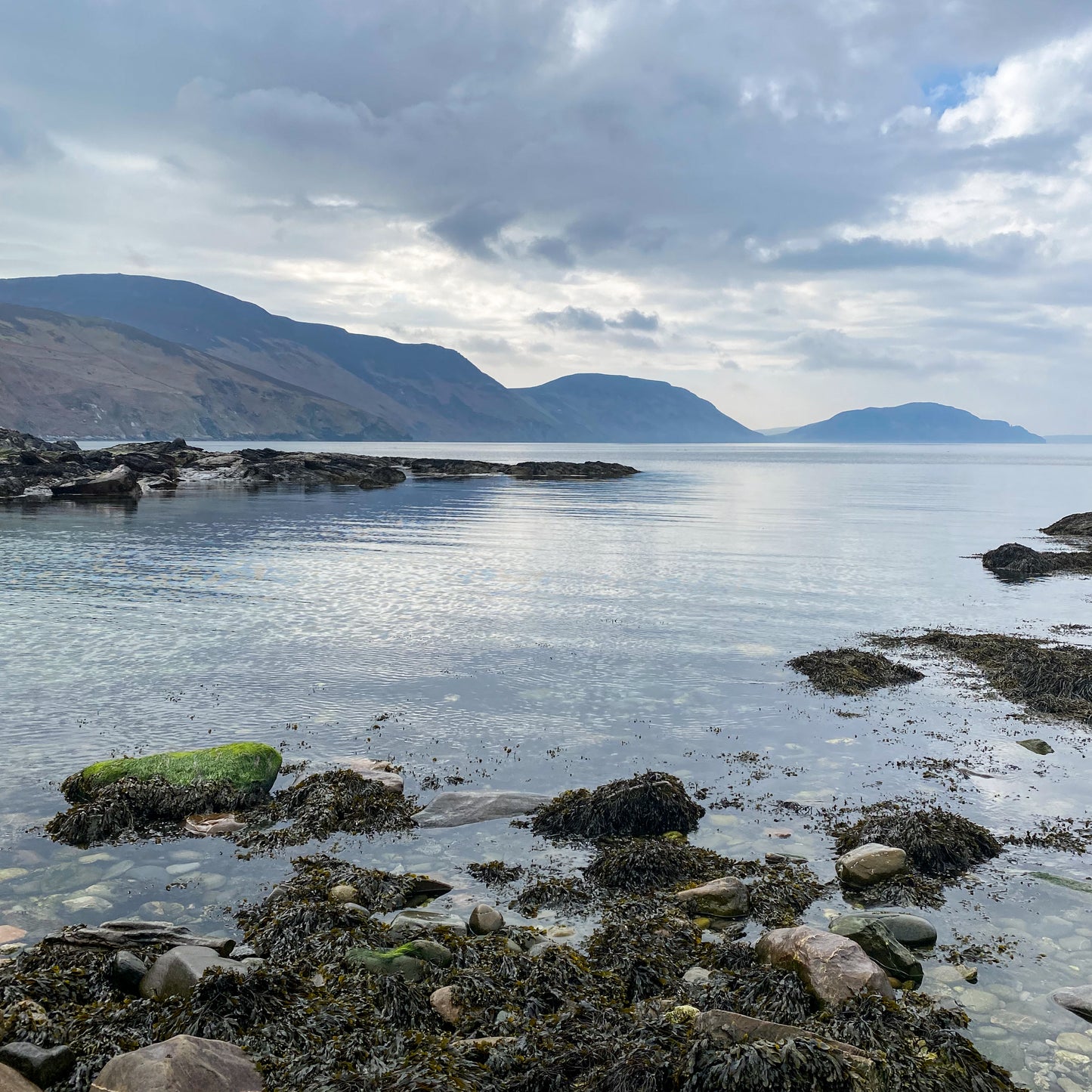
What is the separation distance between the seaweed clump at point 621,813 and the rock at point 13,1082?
6019mm

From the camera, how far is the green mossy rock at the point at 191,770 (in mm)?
11117

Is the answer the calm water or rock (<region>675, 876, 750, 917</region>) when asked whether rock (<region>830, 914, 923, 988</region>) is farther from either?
rock (<region>675, 876, 750, 917</region>)

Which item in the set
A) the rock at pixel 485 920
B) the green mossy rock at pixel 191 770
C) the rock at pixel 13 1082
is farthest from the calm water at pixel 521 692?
the rock at pixel 13 1082

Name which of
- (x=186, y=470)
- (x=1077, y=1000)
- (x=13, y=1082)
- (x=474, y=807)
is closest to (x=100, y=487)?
(x=186, y=470)

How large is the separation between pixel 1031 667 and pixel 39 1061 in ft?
59.3

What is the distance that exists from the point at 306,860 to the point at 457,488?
3073 inches

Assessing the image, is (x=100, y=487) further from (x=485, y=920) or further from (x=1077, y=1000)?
(x=1077, y=1000)

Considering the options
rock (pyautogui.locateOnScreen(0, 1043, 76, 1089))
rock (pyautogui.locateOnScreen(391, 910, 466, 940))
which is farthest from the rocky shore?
rock (pyautogui.locateOnScreen(0, 1043, 76, 1089))

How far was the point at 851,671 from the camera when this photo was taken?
17922 mm

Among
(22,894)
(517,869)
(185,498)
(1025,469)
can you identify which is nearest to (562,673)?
(517,869)

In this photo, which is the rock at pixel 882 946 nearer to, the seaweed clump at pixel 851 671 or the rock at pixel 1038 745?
the rock at pixel 1038 745

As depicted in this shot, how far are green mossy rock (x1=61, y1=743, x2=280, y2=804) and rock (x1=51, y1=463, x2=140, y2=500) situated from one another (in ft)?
197

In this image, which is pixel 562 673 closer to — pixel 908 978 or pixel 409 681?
pixel 409 681

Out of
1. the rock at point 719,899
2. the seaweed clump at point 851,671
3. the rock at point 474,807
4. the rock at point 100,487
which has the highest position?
the rock at point 100,487
